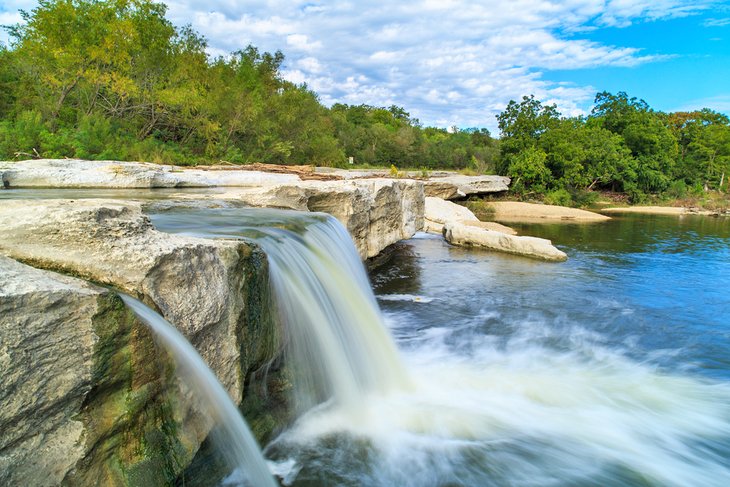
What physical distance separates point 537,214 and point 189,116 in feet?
67.0

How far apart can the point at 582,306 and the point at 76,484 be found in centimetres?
877

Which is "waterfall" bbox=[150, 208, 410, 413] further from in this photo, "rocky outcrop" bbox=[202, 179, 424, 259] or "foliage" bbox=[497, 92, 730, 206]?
"foliage" bbox=[497, 92, 730, 206]

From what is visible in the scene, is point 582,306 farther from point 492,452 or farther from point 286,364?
point 286,364

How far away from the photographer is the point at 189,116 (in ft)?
76.4

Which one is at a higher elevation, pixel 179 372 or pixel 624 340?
pixel 179 372

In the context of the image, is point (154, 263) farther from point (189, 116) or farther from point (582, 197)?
point (582, 197)

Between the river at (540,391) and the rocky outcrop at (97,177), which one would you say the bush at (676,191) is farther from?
the rocky outcrop at (97,177)

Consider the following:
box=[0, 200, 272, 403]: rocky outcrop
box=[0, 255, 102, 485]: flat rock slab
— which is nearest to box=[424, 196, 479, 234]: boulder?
box=[0, 200, 272, 403]: rocky outcrop

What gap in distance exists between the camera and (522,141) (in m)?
38.9

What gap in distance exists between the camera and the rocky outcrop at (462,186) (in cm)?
2758

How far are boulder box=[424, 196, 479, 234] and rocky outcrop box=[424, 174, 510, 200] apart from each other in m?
4.26

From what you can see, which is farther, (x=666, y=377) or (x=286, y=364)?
(x=666, y=377)

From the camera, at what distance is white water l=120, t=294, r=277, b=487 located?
262cm

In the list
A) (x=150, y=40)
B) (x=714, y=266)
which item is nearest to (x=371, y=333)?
(x=714, y=266)
